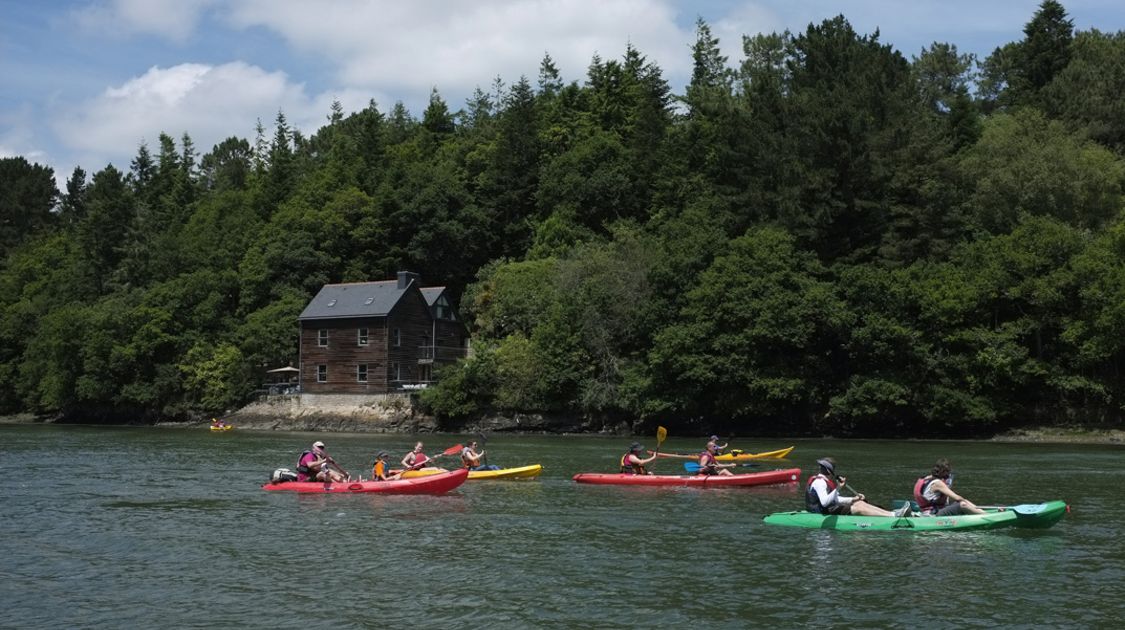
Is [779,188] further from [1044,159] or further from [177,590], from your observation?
[177,590]

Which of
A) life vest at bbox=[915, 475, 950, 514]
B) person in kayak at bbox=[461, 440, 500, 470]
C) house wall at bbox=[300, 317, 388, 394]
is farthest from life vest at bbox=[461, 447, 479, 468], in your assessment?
house wall at bbox=[300, 317, 388, 394]

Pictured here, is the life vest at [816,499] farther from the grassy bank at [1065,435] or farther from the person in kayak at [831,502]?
the grassy bank at [1065,435]

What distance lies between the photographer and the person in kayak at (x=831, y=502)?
21.2 metres

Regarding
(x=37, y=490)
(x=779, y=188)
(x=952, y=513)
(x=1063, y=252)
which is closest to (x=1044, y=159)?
(x=1063, y=252)

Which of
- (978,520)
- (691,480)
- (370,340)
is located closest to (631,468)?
(691,480)

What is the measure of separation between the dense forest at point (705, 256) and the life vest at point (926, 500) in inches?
1250

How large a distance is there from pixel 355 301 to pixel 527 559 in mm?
55161

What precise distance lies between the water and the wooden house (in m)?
36.8

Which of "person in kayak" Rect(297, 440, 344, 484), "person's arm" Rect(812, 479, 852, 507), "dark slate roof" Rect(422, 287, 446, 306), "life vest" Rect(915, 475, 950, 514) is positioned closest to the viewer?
"life vest" Rect(915, 475, 950, 514)

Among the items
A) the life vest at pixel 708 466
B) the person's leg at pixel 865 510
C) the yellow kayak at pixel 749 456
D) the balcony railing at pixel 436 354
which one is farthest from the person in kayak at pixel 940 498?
the balcony railing at pixel 436 354

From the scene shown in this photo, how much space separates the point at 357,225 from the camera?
83.5 metres

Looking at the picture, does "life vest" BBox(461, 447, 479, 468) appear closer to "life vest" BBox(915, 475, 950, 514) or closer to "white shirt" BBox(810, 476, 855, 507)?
"white shirt" BBox(810, 476, 855, 507)

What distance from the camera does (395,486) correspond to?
27.5m

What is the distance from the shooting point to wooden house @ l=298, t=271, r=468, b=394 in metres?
68.9
